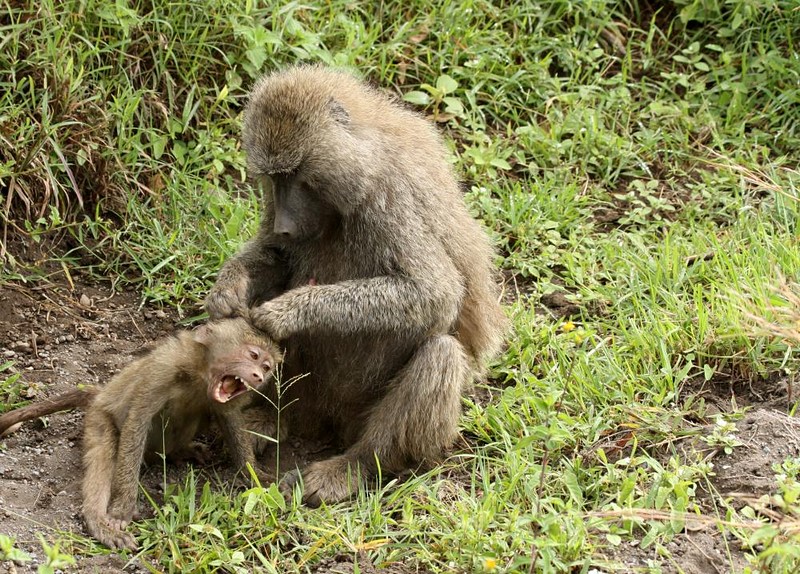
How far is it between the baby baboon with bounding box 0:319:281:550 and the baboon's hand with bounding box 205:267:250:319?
0.48 feet

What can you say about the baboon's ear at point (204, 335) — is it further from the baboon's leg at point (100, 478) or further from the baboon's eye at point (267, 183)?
the baboon's eye at point (267, 183)

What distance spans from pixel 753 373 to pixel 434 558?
1873mm

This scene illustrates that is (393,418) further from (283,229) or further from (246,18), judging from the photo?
(246,18)

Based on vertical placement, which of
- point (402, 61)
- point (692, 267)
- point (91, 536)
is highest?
point (402, 61)

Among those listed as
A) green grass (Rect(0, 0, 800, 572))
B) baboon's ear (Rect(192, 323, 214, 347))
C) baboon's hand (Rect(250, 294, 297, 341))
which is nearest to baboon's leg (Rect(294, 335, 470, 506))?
green grass (Rect(0, 0, 800, 572))

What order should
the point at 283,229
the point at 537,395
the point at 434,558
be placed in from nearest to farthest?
the point at 434,558 < the point at 283,229 < the point at 537,395

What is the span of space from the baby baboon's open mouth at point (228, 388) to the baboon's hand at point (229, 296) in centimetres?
44

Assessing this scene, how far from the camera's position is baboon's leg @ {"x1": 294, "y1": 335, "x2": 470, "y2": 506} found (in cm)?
500

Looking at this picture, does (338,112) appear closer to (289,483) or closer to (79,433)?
(289,483)

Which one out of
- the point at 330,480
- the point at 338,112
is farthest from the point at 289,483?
the point at 338,112

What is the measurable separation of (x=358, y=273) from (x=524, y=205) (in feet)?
6.18

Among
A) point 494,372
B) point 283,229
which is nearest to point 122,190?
point 283,229

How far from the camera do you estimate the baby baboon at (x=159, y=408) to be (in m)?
4.68

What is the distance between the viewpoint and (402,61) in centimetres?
740
